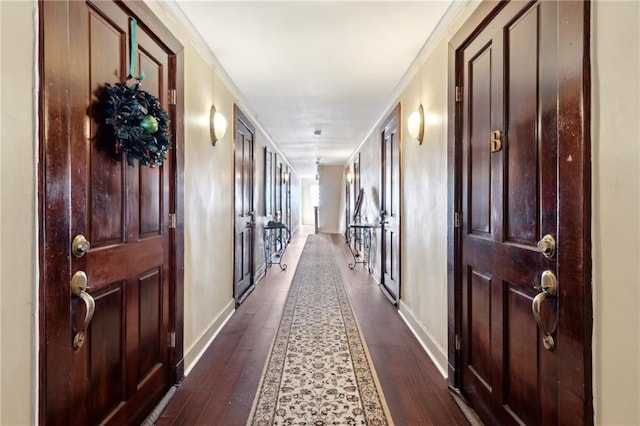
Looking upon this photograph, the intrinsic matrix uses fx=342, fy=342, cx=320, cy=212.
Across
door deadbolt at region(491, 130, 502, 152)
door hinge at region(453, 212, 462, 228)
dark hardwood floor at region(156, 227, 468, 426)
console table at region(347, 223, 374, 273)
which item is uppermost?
door deadbolt at region(491, 130, 502, 152)

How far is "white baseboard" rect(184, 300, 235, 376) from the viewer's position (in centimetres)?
239

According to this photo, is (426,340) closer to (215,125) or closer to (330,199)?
(215,125)

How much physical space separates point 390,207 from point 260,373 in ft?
8.49

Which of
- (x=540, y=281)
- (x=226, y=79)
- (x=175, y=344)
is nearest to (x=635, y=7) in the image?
(x=540, y=281)

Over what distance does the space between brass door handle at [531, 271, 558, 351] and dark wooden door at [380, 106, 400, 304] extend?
246 centimetres

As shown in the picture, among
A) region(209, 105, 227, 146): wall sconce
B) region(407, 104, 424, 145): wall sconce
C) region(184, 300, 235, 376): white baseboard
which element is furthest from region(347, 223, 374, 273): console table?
region(209, 105, 227, 146): wall sconce

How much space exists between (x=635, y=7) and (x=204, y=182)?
8.42ft

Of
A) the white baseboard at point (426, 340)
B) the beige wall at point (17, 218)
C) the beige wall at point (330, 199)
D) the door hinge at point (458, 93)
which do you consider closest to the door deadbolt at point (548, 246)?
the door hinge at point (458, 93)

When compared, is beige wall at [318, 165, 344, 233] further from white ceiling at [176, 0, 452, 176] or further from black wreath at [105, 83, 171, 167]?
black wreath at [105, 83, 171, 167]

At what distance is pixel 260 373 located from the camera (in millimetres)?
2309

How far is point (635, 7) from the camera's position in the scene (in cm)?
89

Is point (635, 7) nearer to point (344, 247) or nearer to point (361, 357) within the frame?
point (361, 357)

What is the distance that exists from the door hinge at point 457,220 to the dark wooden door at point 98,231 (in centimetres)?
176

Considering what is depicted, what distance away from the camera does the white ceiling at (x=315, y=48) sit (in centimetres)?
216
